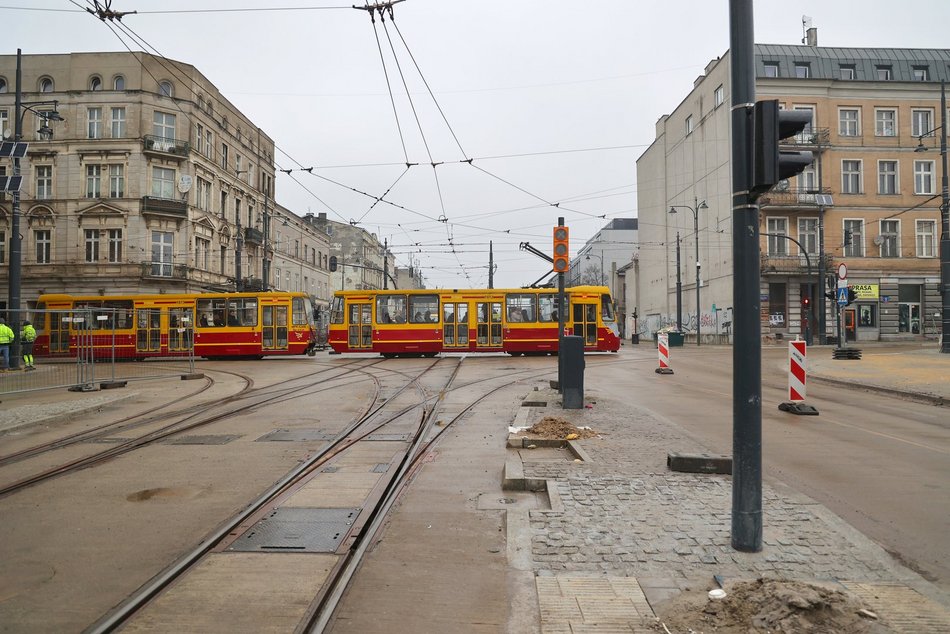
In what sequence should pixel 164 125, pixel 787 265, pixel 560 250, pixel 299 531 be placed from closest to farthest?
pixel 299 531, pixel 560 250, pixel 164 125, pixel 787 265

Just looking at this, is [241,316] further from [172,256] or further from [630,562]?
[630,562]

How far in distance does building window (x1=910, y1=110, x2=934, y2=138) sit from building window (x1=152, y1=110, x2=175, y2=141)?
1881 inches

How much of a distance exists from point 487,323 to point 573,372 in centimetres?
1684

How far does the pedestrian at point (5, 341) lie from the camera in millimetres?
14550

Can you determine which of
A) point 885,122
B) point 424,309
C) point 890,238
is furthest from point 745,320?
point 885,122

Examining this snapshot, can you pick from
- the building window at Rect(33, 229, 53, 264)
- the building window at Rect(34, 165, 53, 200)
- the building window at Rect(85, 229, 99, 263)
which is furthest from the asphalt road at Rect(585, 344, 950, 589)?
the building window at Rect(34, 165, 53, 200)

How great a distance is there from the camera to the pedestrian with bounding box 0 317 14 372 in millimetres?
14550

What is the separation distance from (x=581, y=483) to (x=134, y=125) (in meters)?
41.5

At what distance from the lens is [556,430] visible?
325 inches

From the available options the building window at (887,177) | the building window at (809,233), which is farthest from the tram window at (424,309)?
the building window at (887,177)

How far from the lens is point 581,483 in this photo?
5.86m

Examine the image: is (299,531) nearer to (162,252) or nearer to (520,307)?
(520,307)

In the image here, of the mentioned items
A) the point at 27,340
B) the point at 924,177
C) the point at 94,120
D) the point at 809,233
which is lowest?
the point at 27,340

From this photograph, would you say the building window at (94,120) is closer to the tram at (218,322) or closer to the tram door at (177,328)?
the tram at (218,322)
